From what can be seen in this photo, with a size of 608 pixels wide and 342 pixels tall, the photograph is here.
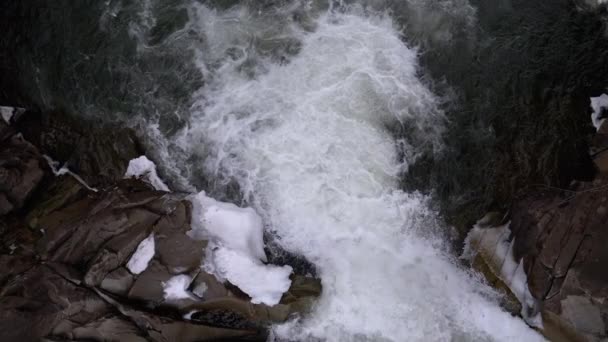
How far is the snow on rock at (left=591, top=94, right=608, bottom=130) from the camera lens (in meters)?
11.5

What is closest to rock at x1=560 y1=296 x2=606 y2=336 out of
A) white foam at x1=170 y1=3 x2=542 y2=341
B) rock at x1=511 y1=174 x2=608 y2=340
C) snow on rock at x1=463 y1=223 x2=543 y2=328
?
rock at x1=511 y1=174 x2=608 y2=340

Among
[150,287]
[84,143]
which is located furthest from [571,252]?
[84,143]

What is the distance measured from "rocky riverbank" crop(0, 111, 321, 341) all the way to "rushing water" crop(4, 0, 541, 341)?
3.84 feet

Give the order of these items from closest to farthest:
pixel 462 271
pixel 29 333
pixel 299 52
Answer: pixel 29 333 < pixel 462 271 < pixel 299 52

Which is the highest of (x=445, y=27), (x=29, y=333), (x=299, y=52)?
(x=445, y=27)

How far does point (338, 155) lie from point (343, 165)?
0.28 m

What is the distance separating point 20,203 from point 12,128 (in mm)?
2314

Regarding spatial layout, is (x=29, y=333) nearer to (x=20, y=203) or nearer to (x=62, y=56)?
(x=20, y=203)

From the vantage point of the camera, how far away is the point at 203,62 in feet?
42.0

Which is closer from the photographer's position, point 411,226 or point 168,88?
point 411,226

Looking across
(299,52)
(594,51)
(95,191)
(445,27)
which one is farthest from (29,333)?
(594,51)

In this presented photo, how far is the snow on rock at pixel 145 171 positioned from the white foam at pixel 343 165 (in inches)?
44.7

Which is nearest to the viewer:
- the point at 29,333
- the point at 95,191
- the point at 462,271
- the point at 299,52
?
the point at 29,333

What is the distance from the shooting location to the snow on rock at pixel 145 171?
464 inches
